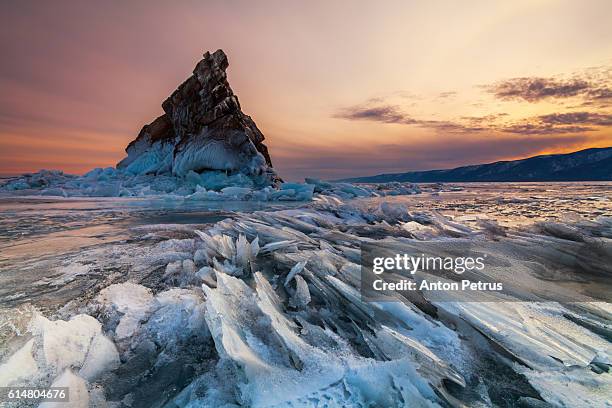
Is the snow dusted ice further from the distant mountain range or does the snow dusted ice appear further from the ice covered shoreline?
the distant mountain range

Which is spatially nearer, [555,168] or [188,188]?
[188,188]

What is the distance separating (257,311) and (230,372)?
44 centimetres

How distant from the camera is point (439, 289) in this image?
2029 mm

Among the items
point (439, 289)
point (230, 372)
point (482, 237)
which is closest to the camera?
point (230, 372)

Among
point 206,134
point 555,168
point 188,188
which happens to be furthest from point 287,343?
point 555,168

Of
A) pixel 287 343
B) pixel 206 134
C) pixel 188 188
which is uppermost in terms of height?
pixel 206 134

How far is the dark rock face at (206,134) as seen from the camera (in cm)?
1927

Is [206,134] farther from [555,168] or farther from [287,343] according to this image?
[555,168]

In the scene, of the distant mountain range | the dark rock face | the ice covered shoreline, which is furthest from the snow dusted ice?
the distant mountain range

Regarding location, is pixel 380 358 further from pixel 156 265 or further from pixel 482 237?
pixel 482 237

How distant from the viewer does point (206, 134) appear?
19766mm

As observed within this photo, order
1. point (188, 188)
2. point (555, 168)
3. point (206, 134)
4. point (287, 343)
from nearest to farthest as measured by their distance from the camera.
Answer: point (287, 343)
point (188, 188)
point (206, 134)
point (555, 168)

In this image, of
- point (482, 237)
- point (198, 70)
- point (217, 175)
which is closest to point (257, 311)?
point (482, 237)

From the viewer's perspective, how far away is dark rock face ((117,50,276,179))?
1927cm
